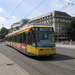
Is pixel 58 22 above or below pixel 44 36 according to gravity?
above

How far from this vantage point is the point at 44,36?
9633 mm

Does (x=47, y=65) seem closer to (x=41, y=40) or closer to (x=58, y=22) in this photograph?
(x=41, y=40)

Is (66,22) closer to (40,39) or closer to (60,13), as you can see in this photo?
(60,13)

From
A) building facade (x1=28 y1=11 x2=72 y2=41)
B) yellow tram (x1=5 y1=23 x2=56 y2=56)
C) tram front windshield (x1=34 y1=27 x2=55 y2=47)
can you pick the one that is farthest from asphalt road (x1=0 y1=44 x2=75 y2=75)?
building facade (x1=28 y1=11 x2=72 y2=41)

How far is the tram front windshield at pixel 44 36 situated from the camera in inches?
368

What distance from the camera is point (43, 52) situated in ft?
30.2

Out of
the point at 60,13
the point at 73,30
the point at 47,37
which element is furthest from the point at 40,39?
the point at 60,13

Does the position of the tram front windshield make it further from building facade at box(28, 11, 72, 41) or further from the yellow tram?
building facade at box(28, 11, 72, 41)

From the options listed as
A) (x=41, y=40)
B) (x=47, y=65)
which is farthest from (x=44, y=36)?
(x=47, y=65)

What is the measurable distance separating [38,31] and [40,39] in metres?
0.71

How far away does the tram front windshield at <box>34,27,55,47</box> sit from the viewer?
935 centimetres

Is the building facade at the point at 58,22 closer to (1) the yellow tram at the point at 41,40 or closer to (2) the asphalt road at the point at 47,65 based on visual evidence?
(1) the yellow tram at the point at 41,40

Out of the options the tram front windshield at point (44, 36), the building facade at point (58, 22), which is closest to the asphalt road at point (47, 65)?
the tram front windshield at point (44, 36)

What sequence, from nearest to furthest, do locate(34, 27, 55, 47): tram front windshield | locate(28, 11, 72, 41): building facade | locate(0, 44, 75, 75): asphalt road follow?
locate(0, 44, 75, 75): asphalt road < locate(34, 27, 55, 47): tram front windshield < locate(28, 11, 72, 41): building facade
